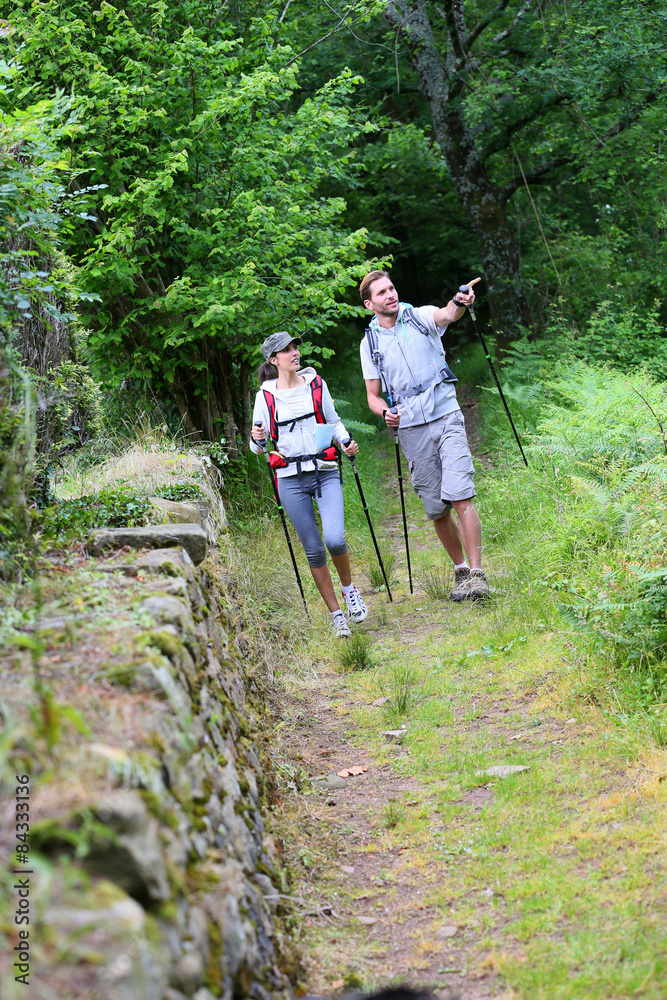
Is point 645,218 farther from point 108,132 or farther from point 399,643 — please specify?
point 399,643

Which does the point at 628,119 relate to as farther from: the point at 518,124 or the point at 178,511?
the point at 178,511

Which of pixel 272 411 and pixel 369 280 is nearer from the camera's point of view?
pixel 272 411

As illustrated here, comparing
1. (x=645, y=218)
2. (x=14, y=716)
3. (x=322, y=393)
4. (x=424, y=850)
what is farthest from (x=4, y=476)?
(x=645, y=218)

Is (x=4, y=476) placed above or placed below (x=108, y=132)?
Result: below

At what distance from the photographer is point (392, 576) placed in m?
8.49

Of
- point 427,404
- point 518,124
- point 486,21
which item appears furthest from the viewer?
point 518,124

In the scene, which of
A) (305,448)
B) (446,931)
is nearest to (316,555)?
(305,448)

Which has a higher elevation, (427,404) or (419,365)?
(419,365)

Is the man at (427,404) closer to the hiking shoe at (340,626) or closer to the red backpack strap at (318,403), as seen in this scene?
the red backpack strap at (318,403)

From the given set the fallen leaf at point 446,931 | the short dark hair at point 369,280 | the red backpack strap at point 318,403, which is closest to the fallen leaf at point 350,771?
the fallen leaf at point 446,931

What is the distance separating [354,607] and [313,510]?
87cm

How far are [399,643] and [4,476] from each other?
12.4 feet

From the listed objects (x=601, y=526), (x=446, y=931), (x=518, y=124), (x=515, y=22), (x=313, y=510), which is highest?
(x=515, y=22)

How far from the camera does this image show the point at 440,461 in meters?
7.17
